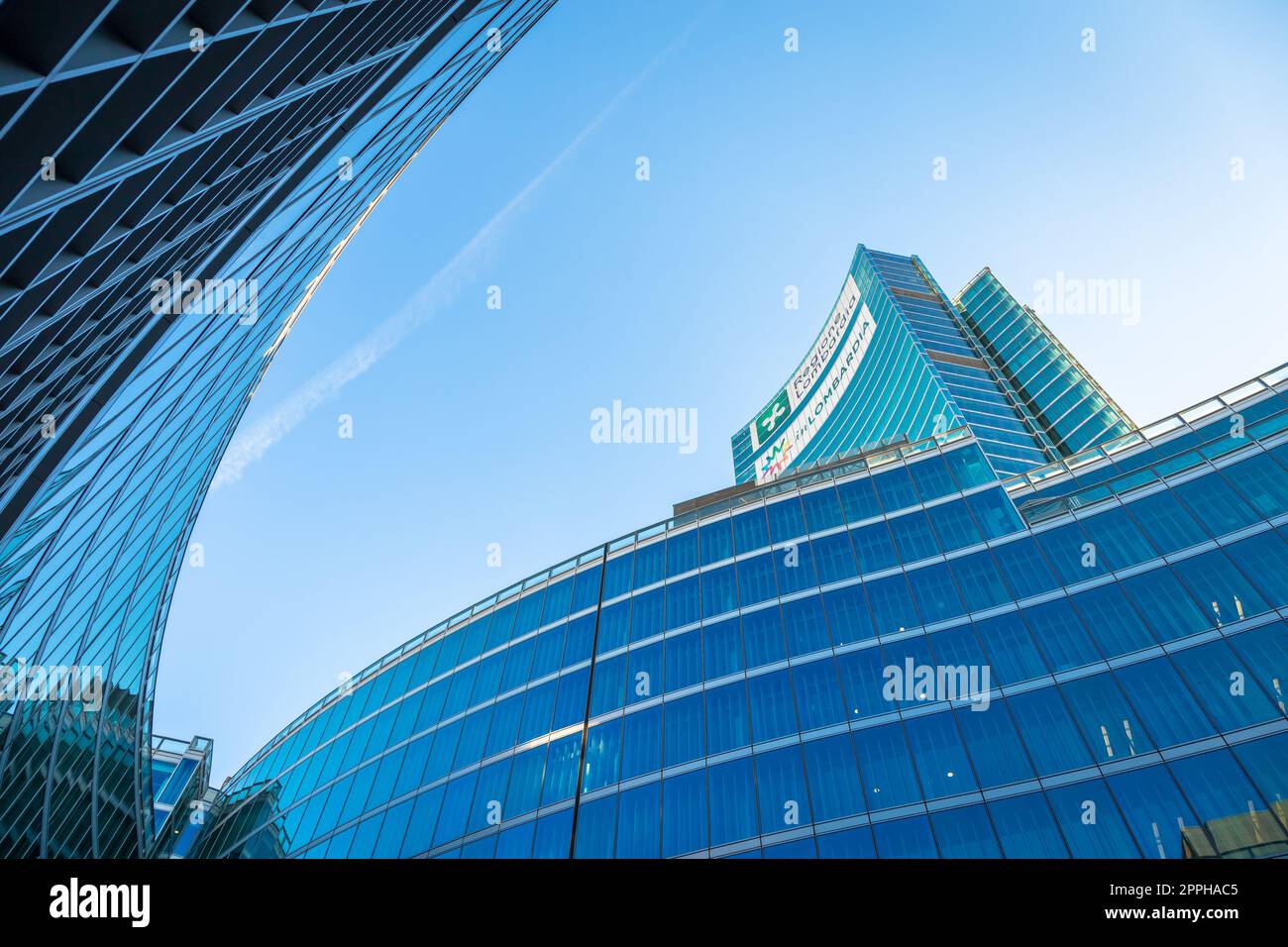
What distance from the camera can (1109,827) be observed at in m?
24.8

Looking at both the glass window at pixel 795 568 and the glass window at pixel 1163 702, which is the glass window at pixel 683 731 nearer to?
the glass window at pixel 795 568

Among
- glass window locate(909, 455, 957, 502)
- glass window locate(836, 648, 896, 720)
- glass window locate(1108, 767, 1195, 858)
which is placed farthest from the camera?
glass window locate(909, 455, 957, 502)

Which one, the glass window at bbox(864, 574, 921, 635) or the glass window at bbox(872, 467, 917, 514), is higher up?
the glass window at bbox(872, 467, 917, 514)

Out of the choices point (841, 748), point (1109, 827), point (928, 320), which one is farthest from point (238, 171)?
point (928, 320)

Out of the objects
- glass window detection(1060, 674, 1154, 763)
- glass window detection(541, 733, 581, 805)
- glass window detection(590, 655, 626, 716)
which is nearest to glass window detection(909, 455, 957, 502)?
glass window detection(1060, 674, 1154, 763)

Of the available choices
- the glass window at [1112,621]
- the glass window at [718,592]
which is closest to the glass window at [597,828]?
the glass window at [718,592]

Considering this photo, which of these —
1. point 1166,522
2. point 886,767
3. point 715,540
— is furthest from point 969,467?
point 886,767

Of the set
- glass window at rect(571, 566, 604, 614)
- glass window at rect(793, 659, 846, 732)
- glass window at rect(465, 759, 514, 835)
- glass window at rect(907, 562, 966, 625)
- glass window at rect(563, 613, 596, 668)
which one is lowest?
glass window at rect(465, 759, 514, 835)

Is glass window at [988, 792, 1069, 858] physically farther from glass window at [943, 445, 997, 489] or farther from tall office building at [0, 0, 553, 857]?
tall office building at [0, 0, 553, 857]

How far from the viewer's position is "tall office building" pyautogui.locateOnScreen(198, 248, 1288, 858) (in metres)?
26.2

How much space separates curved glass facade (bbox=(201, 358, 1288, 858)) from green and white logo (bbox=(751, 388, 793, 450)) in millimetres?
86794

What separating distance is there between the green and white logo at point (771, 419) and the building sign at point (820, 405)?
1149mm

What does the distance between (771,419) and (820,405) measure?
16633mm

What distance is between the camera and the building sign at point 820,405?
357ft
